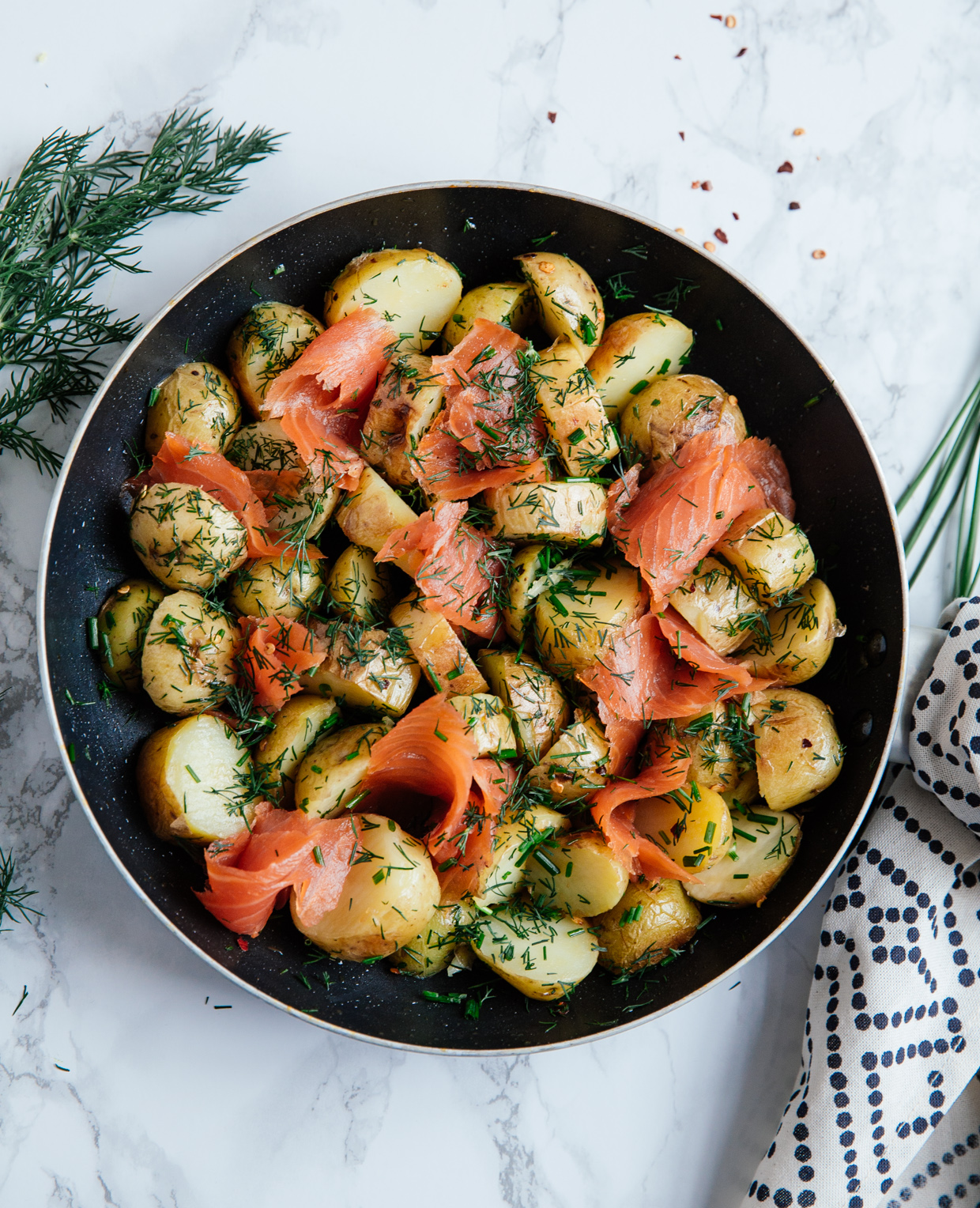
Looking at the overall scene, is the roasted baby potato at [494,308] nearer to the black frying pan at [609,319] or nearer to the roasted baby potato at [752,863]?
the black frying pan at [609,319]

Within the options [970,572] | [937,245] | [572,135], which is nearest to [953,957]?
[970,572]

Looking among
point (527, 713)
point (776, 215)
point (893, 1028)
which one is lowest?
point (893, 1028)

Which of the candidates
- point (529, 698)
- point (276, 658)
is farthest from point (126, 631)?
point (529, 698)

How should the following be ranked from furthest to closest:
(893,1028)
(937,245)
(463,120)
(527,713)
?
1. (937,245)
2. (463,120)
3. (893,1028)
4. (527,713)

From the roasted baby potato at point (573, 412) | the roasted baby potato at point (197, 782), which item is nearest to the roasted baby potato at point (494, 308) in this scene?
the roasted baby potato at point (573, 412)

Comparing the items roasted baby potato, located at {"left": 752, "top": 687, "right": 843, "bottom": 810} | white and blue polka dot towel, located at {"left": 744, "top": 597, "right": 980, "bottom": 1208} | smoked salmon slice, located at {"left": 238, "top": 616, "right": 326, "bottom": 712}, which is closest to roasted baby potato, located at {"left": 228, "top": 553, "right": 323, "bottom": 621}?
smoked salmon slice, located at {"left": 238, "top": 616, "right": 326, "bottom": 712}

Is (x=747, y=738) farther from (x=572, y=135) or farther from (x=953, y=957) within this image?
(x=572, y=135)
